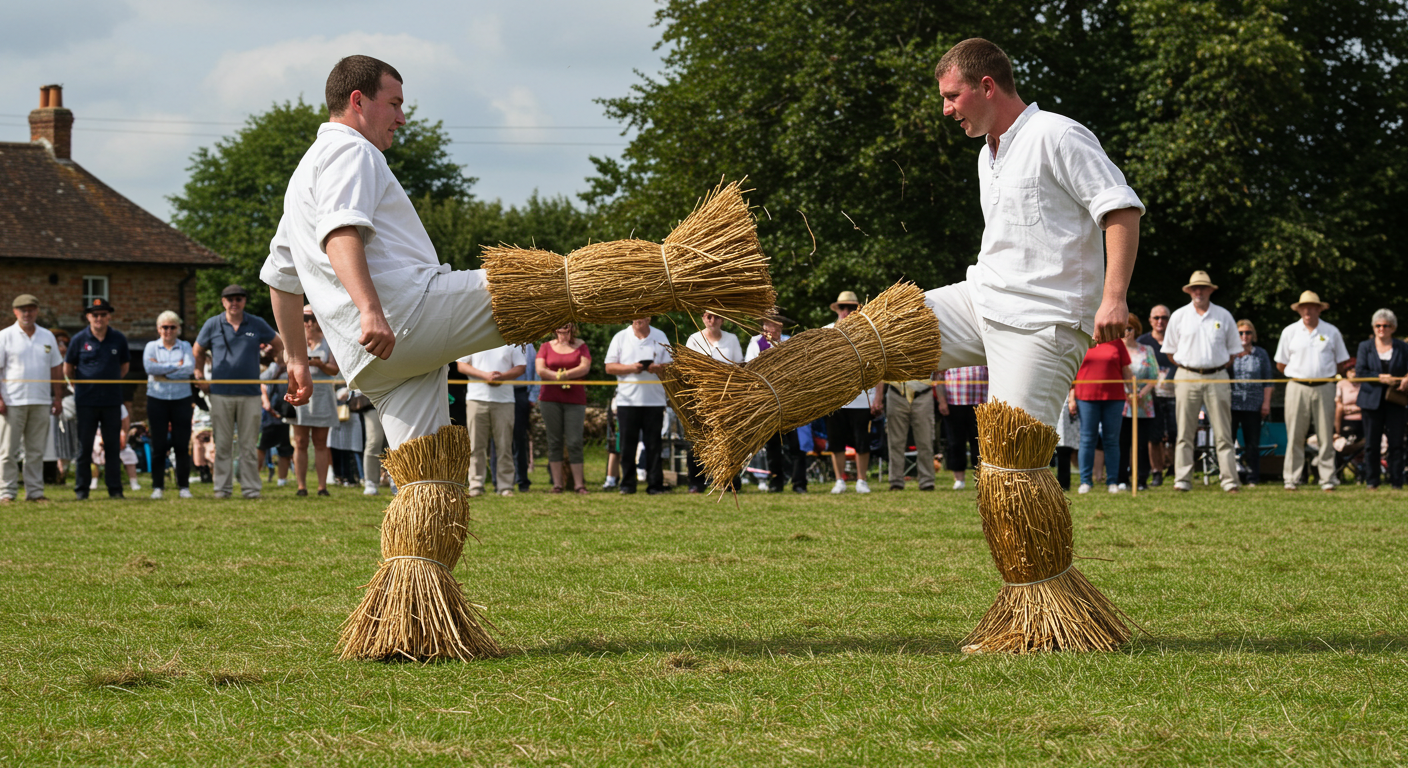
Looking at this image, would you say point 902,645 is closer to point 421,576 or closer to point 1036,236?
→ point 1036,236

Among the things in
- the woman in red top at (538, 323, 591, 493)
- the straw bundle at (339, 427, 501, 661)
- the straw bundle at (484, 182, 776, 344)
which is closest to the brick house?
the woman in red top at (538, 323, 591, 493)

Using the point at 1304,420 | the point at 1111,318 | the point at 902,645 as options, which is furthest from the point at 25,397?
the point at 1304,420

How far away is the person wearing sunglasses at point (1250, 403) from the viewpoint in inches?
603

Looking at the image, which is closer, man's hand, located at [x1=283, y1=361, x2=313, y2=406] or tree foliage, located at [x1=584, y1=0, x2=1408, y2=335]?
man's hand, located at [x1=283, y1=361, x2=313, y2=406]

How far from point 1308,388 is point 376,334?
13.3 meters

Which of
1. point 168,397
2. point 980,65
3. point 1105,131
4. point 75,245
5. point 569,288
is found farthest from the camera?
point 75,245

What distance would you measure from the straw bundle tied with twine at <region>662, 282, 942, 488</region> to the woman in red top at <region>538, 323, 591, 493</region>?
10.4m

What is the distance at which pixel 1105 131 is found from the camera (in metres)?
27.6

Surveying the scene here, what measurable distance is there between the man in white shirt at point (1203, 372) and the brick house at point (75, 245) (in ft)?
106

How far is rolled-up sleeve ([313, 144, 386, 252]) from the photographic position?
14.4 feet

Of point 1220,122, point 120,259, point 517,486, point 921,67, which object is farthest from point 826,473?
point 120,259

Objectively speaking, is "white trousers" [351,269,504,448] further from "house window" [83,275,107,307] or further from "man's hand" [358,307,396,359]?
"house window" [83,275,107,307]

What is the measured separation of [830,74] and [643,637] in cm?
2265

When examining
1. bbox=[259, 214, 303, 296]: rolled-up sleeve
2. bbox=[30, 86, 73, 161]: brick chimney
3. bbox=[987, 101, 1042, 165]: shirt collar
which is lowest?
bbox=[259, 214, 303, 296]: rolled-up sleeve
